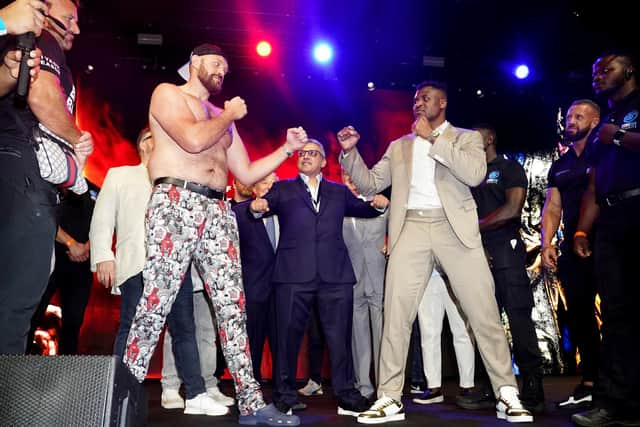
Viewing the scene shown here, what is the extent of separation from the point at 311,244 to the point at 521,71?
163 inches

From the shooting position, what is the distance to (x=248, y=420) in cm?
348

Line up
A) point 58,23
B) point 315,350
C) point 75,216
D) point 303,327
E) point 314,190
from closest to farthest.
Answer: point 58,23 < point 303,327 < point 314,190 < point 75,216 < point 315,350

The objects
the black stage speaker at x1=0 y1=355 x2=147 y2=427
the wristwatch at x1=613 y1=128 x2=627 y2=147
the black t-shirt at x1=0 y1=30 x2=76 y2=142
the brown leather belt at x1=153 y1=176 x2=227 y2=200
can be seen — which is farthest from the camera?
the wristwatch at x1=613 y1=128 x2=627 y2=147

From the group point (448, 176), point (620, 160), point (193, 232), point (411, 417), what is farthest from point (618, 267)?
point (193, 232)

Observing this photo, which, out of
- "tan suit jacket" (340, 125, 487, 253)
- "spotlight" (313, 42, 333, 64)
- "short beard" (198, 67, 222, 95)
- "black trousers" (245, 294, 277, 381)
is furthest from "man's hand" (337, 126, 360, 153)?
"spotlight" (313, 42, 333, 64)

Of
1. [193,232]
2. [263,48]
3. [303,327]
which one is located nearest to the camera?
[193,232]

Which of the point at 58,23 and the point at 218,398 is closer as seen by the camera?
the point at 58,23

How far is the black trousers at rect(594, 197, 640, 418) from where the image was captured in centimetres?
339

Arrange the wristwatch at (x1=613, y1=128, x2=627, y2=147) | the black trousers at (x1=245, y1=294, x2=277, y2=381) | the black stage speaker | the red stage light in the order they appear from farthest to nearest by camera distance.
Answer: the red stage light → the black trousers at (x1=245, y1=294, x2=277, y2=381) → the wristwatch at (x1=613, y1=128, x2=627, y2=147) → the black stage speaker

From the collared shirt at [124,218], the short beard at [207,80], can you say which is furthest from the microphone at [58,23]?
the collared shirt at [124,218]

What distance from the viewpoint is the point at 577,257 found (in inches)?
182

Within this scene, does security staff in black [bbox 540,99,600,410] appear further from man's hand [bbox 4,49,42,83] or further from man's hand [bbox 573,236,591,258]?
man's hand [bbox 4,49,42,83]

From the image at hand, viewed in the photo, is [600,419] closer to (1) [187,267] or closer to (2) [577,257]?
(2) [577,257]

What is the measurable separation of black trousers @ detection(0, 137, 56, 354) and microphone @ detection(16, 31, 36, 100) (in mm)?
314
